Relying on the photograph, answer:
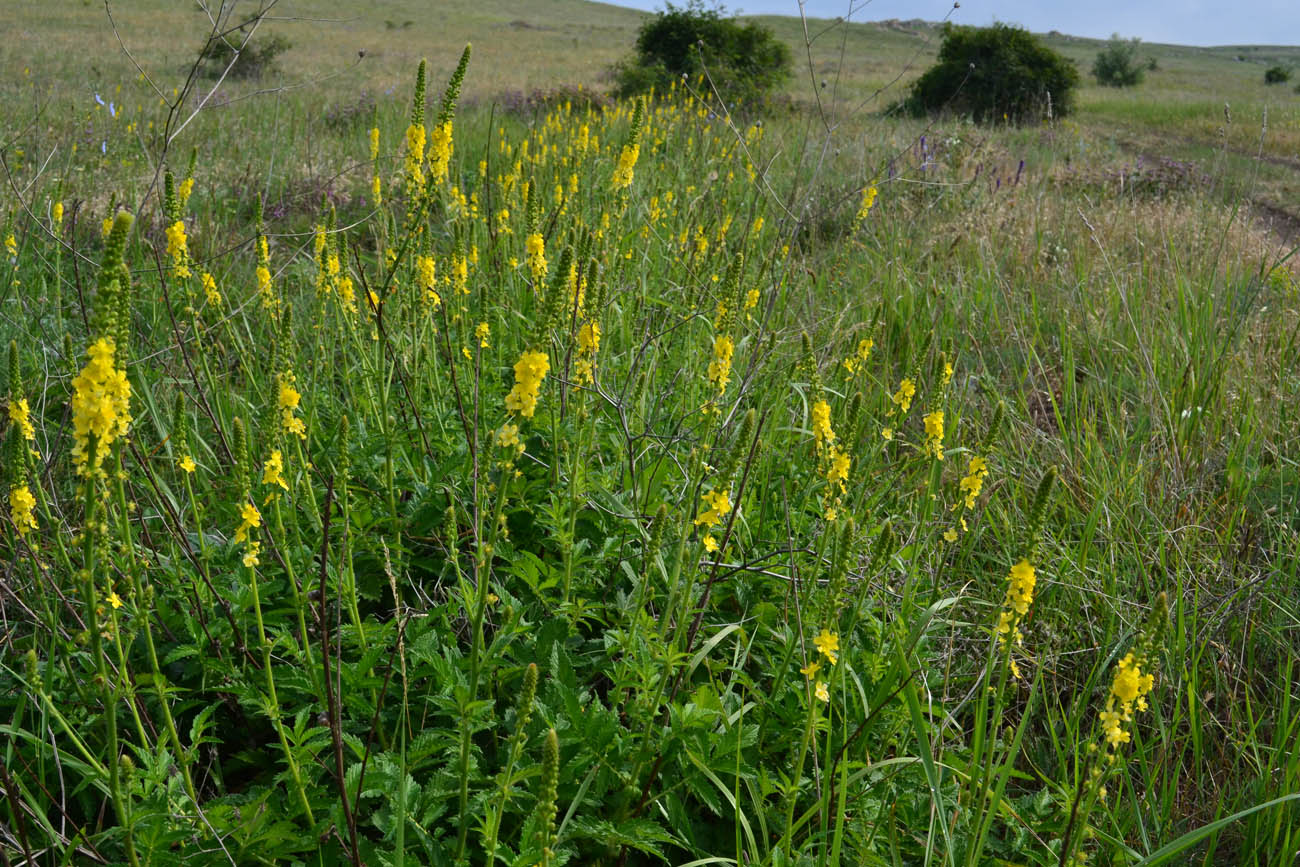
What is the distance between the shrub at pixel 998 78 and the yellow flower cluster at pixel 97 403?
52.4 ft

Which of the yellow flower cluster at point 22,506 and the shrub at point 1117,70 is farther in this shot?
the shrub at point 1117,70

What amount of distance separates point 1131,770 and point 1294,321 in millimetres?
3468

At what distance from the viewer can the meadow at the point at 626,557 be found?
5.32ft

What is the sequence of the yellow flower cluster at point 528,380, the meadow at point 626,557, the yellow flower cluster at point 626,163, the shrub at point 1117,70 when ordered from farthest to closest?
the shrub at point 1117,70 → the yellow flower cluster at point 626,163 → the meadow at point 626,557 → the yellow flower cluster at point 528,380

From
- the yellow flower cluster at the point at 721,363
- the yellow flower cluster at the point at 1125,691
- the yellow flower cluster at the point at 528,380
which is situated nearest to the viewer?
the yellow flower cluster at the point at 1125,691

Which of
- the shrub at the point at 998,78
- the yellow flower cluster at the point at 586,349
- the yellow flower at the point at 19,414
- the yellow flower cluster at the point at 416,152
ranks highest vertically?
the shrub at the point at 998,78

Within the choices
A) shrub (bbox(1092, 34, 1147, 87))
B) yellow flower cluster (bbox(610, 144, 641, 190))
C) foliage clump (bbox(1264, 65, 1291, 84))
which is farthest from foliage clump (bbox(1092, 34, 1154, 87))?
yellow flower cluster (bbox(610, 144, 641, 190))

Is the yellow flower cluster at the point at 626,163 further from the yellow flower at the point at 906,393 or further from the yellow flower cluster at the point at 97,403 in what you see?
the yellow flower cluster at the point at 97,403

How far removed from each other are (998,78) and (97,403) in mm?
17085

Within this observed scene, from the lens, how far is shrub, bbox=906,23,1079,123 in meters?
15.3

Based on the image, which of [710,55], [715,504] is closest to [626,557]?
→ [715,504]

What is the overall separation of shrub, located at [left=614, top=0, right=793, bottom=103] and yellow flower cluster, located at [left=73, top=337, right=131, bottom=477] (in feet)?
41.5

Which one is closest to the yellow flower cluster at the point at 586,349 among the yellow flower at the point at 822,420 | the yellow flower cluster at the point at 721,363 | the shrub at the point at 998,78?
the yellow flower cluster at the point at 721,363

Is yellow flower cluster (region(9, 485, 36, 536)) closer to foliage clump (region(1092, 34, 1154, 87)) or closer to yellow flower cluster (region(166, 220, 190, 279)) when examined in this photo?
yellow flower cluster (region(166, 220, 190, 279))
